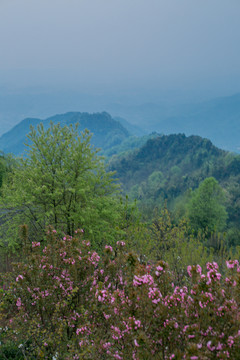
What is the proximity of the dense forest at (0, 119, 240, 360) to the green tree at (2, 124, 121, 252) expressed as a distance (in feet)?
0.19

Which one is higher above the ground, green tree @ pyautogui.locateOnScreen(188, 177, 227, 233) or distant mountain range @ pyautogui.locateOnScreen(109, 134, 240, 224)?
distant mountain range @ pyautogui.locateOnScreen(109, 134, 240, 224)

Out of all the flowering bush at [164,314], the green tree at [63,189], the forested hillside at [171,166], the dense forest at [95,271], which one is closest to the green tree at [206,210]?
the dense forest at [95,271]

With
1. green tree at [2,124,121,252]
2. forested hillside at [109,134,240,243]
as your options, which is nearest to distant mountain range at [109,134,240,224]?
forested hillside at [109,134,240,243]

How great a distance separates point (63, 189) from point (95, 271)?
22.8 ft

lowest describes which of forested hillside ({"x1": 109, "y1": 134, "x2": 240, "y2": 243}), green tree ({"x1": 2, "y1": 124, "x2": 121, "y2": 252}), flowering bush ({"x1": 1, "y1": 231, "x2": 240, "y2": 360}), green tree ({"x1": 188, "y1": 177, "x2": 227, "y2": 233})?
flowering bush ({"x1": 1, "y1": 231, "x2": 240, "y2": 360})

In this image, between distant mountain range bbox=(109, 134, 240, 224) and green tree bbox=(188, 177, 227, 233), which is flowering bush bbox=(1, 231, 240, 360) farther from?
distant mountain range bbox=(109, 134, 240, 224)

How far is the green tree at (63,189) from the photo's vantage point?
39.5 ft

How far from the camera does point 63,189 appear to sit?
39.4 feet

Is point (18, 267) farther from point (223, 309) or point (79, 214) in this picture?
point (79, 214)

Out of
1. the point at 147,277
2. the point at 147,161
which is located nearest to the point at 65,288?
the point at 147,277

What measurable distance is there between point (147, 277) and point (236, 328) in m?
1.19

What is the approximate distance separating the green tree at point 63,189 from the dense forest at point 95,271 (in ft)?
0.19

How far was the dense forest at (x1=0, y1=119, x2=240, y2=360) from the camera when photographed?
3.01 m

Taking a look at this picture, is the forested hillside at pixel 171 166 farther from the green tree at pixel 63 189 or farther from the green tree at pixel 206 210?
the green tree at pixel 63 189
